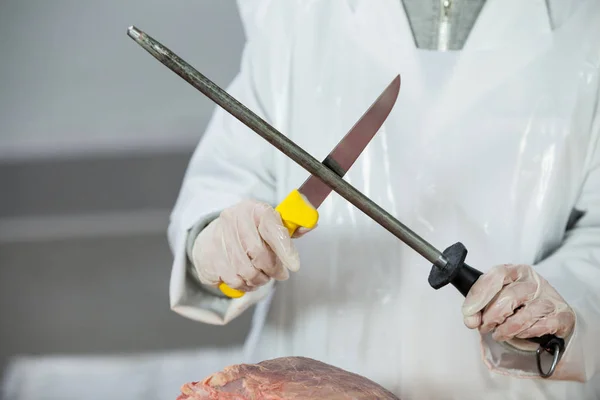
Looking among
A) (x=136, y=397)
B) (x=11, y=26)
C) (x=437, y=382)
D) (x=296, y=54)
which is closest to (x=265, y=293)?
(x=437, y=382)

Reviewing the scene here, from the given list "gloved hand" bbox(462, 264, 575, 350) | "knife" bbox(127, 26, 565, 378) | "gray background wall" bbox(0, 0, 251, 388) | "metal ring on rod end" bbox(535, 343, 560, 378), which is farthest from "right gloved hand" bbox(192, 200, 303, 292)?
"gray background wall" bbox(0, 0, 251, 388)

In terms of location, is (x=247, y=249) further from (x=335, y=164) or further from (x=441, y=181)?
(x=441, y=181)

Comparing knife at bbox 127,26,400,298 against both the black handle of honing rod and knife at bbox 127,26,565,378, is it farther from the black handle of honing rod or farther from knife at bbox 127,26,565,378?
the black handle of honing rod

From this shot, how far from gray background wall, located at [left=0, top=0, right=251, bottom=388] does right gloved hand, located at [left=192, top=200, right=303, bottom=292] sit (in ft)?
1.91

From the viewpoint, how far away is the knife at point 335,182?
0.69 m

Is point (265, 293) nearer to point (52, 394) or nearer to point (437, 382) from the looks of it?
point (437, 382)

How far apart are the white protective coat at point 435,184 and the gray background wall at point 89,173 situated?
43 centimetres

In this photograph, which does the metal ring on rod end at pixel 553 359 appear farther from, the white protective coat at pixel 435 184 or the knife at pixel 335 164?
the knife at pixel 335 164

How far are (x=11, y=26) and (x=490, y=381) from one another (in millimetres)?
1204

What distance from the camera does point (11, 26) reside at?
154 cm

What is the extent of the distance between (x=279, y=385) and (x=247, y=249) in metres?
0.22

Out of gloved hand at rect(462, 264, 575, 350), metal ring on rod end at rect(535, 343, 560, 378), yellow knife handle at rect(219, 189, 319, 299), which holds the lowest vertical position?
metal ring on rod end at rect(535, 343, 560, 378)

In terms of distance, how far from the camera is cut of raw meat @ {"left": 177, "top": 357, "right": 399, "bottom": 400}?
763 mm

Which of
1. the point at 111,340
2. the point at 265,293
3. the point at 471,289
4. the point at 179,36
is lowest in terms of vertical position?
the point at 111,340
